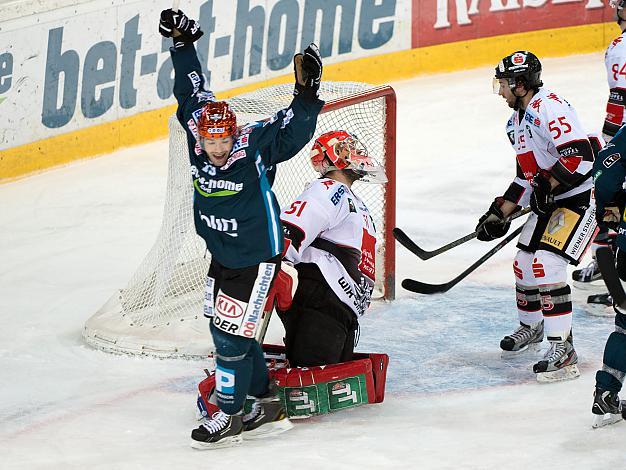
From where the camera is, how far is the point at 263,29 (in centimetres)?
873

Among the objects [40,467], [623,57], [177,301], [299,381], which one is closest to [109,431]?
[40,467]

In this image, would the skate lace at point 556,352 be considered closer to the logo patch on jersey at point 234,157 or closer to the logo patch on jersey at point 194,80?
the logo patch on jersey at point 234,157

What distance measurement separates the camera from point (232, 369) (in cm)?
370

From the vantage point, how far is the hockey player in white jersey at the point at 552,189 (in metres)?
4.24

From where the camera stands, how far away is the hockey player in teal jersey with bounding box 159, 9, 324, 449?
143 inches

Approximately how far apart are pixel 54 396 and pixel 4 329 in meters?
0.93

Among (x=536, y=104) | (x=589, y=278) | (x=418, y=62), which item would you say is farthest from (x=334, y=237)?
(x=418, y=62)

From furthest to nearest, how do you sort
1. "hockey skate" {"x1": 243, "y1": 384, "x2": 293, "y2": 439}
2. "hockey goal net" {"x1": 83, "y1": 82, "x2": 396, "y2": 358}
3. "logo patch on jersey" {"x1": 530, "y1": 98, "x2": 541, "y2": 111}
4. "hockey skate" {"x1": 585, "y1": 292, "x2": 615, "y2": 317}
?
"hockey skate" {"x1": 585, "y1": 292, "x2": 615, "y2": 317} < "hockey goal net" {"x1": 83, "y1": 82, "x2": 396, "y2": 358} < "logo patch on jersey" {"x1": 530, "y1": 98, "x2": 541, "y2": 111} < "hockey skate" {"x1": 243, "y1": 384, "x2": 293, "y2": 439}

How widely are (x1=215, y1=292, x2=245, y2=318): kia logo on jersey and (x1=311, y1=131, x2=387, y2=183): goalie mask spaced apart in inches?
28.5

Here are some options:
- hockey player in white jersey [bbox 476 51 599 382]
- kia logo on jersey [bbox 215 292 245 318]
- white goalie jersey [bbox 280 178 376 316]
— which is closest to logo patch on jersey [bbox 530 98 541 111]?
Answer: hockey player in white jersey [bbox 476 51 599 382]

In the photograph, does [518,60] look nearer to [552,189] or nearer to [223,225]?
[552,189]

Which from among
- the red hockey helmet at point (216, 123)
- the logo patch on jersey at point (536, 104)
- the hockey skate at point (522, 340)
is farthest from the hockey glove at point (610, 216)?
the red hockey helmet at point (216, 123)

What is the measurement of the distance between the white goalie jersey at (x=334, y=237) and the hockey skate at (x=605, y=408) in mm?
927

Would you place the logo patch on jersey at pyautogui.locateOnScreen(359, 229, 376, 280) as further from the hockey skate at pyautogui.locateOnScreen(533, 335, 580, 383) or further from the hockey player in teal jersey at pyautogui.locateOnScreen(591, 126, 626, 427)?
the hockey player in teal jersey at pyautogui.locateOnScreen(591, 126, 626, 427)
